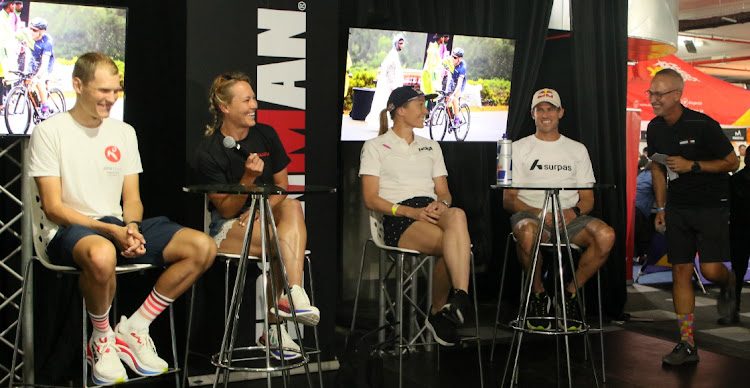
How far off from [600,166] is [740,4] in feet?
22.0

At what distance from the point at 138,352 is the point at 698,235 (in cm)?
274

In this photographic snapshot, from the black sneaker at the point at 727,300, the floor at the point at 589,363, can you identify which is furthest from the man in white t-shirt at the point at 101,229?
the black sneaker at the point at 727,300

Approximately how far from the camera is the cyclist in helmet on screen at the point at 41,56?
337 centimetres

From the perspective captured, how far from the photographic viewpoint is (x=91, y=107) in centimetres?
293

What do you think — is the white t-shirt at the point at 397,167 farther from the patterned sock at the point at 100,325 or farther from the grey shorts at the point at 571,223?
the patterned sock at the point at 100,325

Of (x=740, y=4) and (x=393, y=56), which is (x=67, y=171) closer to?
(x=393, y=56)

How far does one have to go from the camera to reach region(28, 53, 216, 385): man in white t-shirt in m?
2.70

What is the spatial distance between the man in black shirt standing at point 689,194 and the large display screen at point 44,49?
268cm

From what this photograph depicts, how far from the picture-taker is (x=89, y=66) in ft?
9.48

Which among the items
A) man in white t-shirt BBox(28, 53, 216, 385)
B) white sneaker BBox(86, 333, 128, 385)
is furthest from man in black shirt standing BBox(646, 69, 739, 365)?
white sneaker BBox(86, 333, 128, 385)

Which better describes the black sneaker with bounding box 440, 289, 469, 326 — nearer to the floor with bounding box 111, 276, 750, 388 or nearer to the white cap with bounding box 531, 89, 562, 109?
the floor with bounding box 111, 276, 750, 388

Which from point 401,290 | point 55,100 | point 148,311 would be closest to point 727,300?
point 401,290

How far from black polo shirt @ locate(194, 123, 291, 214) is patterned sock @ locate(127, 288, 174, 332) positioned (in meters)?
0.55

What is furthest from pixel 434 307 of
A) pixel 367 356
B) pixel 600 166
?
pixel 600 166
